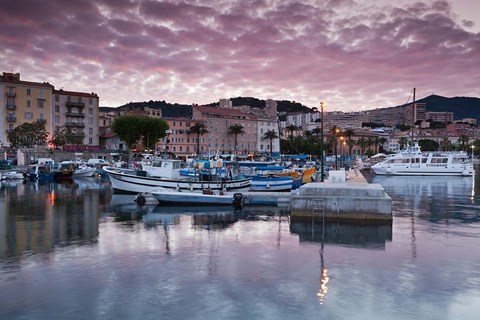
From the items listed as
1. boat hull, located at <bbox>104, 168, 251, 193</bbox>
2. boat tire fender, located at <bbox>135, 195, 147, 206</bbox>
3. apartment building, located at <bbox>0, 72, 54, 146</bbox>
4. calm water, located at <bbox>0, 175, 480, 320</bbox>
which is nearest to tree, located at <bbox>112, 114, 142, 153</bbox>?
apartment building, located at <bbox>0, 72, 54, 146</bbox>

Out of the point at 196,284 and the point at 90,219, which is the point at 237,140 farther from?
the point at 196,284

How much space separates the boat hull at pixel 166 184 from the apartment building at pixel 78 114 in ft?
198

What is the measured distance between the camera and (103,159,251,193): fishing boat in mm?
36250

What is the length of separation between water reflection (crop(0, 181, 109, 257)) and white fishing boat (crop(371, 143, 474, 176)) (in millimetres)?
55872

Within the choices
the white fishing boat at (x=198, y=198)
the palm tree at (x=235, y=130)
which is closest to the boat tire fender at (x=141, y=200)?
the white fishing boat at (x=198, y=198)

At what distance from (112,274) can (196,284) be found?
117 inches

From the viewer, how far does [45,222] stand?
2464 centimetres

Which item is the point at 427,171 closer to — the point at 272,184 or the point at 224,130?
the point at 272,184

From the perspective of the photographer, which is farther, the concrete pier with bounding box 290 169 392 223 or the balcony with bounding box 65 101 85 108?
the balcony with bounding box 65 101 85 108

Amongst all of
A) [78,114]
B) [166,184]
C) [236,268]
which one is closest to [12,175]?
[166,184]

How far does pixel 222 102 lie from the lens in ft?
645

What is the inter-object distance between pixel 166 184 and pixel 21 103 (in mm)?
67971

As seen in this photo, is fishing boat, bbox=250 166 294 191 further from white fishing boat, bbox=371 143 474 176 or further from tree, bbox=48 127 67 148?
tree, bbox=48 127 67 148

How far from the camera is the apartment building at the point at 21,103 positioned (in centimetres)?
8900
